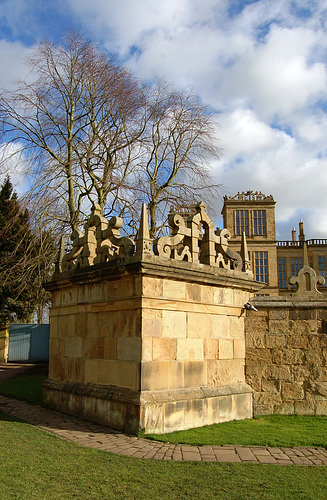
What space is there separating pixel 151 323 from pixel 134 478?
282cm

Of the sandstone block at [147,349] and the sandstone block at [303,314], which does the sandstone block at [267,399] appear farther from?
the sandstone block at [147,349]

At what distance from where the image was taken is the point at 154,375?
7.55 m

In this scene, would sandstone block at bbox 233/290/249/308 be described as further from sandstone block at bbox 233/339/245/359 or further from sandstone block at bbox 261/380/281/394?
sandstone block at bbox 261/380/281/394

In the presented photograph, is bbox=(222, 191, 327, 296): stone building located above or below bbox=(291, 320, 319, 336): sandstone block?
above

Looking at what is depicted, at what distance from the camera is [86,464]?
5.67 metres

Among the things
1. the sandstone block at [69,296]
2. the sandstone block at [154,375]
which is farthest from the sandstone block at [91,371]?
the sandstone block at [154,375]

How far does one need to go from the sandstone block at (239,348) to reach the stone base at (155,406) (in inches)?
22.8

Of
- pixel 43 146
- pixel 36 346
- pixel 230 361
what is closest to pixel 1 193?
pixel 36 346

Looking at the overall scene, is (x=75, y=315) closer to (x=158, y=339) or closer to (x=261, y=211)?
(x=158, y=339)

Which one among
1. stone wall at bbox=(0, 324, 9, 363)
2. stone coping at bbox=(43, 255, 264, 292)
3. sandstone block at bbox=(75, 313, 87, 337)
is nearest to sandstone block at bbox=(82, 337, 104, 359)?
sandstone block at bbox=(75, 313, 87, 337)

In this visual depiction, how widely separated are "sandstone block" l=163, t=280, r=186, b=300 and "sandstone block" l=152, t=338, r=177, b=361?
739mm

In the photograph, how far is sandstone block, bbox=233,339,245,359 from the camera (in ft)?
30.0

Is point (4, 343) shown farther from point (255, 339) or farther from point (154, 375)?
point (154, 375)

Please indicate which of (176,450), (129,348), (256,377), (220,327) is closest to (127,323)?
(129,348)
